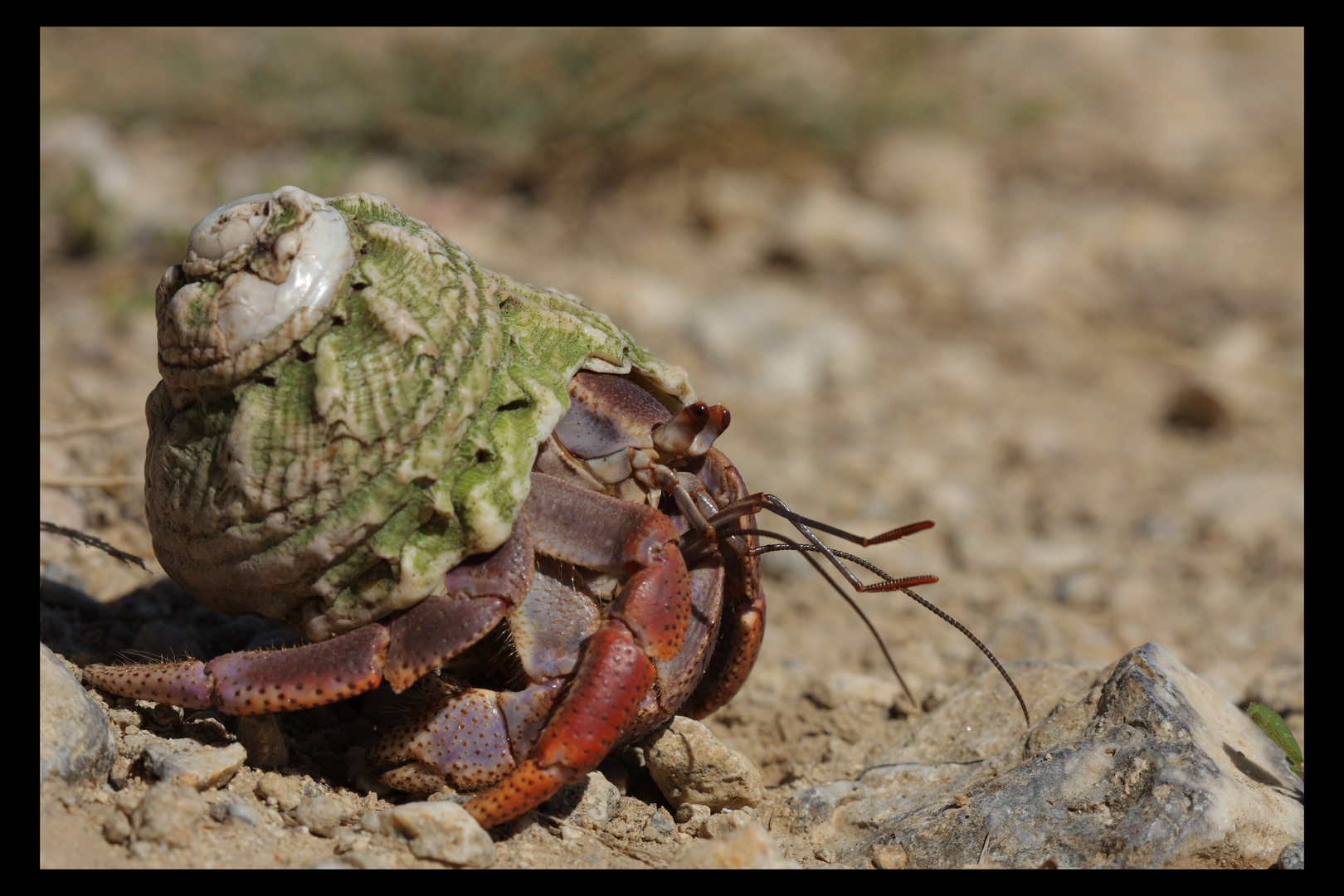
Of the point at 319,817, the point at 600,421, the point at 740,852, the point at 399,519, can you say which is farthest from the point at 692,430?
the point at 319,817

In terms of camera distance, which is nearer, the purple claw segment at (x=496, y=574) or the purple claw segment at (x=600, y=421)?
the purple claw segment at (x=496, y=574)

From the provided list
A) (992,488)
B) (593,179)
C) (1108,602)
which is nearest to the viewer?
(1108,602)

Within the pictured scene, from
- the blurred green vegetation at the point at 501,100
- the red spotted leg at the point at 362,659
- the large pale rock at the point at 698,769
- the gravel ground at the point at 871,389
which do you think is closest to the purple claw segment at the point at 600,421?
the red spotted leg at the point at 362,659

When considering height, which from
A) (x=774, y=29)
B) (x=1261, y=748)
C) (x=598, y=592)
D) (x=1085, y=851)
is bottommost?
(x=1085, y=851)

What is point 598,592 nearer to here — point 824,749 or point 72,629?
point 824,749

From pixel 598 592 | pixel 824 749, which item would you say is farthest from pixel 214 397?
pixel 824 749

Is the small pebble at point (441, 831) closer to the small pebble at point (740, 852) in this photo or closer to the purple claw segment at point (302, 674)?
the purple claw segment at point (302, 674)

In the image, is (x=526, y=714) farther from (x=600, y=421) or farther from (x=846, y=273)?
(x=846, y=273)

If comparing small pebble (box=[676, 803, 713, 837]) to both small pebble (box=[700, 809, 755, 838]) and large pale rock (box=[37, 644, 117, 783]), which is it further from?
large pale rock (box=[37, 644, 117, 783])
